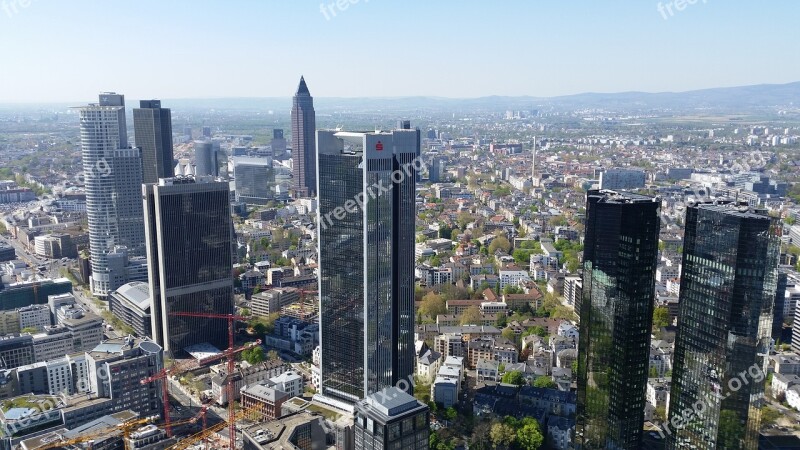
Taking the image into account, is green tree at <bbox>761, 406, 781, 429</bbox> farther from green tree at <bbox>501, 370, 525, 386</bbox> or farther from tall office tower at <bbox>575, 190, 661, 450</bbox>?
green tree at <bbox>501, 370, 525, 386</bbox>

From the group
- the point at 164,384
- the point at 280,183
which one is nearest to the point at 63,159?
the point at 280,183

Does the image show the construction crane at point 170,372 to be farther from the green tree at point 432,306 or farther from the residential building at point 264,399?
A: the green tree at point 432,306

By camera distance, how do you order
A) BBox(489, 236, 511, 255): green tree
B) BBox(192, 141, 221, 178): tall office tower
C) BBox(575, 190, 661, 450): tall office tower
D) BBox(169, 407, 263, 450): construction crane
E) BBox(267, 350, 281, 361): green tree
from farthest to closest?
BBox(192, 141, 221, 178): tall office tower → BBox(489, 236, 511, 255): green tree → BBox(267, 350, 281, 361): green tree → BBox(169, 407, 263, 450): construction crane → BBox(575, 190, 661, 450): tall office tower

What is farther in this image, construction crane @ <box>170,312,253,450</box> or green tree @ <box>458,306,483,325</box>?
green tree @ <box>458,306,483,325</box>

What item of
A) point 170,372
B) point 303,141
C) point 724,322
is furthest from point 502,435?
point 303,141

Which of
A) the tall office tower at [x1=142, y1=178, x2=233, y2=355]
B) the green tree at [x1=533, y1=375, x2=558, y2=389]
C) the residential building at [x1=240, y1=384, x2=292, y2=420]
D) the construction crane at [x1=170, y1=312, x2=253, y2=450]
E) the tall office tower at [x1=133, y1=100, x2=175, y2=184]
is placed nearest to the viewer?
the construction crane at [x1=170, y1=312, x2=253, y2=450]

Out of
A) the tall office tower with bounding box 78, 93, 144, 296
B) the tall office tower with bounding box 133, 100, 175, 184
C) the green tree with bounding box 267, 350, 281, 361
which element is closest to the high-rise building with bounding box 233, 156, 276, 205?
the tall office tower with bounding box 133, 100, 175, 184

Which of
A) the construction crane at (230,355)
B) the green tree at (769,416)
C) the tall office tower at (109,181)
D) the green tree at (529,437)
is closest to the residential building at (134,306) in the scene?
the construction crane at (230,355)
